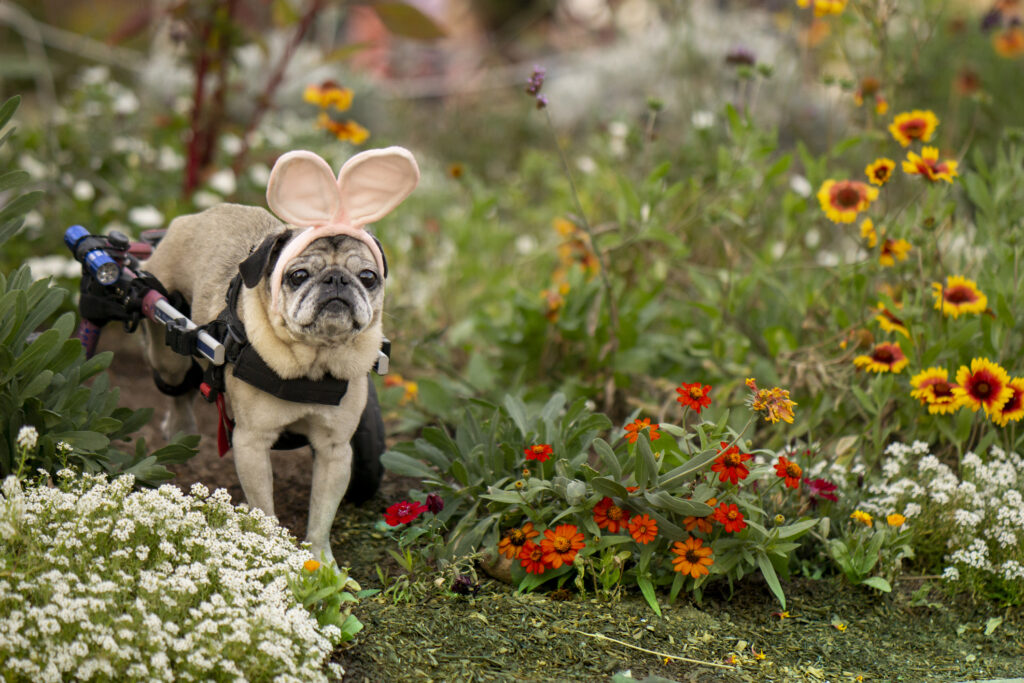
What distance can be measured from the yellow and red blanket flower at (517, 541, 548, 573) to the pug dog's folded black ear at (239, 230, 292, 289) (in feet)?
3.47

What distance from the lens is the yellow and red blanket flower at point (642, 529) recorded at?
268cm

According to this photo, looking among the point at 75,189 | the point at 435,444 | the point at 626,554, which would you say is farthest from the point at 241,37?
the point at 626,554

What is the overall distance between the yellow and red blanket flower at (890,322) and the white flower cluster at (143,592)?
2.16 meters

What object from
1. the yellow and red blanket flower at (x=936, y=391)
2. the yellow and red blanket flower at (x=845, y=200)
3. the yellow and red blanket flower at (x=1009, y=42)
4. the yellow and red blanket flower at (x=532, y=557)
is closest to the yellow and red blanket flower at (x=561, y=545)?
the yellow and red blanket flower at (x=532, y=557)

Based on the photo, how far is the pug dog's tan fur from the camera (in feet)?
8.07

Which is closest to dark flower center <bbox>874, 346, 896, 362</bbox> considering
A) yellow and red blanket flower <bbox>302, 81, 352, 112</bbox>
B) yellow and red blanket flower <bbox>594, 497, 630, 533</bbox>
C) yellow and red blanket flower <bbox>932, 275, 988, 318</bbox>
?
yellow and red blanket flower <bbox>932, 275, 988, 318</bbox>

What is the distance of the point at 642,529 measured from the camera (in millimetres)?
2697

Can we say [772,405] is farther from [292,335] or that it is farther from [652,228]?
[652,228]

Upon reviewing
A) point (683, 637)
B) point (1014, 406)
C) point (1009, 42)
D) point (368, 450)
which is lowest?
point (683, 637)

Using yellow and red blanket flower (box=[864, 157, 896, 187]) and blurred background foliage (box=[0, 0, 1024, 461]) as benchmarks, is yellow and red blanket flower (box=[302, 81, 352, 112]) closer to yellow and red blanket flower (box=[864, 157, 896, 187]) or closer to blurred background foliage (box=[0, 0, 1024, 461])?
blurred background foliage (box=[0, 0, 1024, 461])

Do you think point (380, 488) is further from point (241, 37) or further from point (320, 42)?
point (320, 42)

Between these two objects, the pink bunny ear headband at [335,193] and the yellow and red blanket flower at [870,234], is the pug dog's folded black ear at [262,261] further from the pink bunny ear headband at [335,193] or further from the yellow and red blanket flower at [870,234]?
the yellow and red blanket flower at [870,234]

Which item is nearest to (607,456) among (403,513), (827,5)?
(403,513)

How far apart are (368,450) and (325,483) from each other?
363mm
